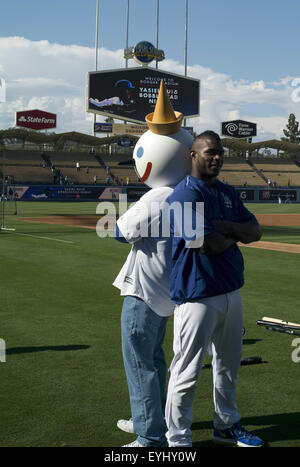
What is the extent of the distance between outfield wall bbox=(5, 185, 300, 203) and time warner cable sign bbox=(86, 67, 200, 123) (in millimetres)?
7029

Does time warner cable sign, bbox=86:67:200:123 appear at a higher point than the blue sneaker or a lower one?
higher

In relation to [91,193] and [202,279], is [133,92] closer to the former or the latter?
[91,193]

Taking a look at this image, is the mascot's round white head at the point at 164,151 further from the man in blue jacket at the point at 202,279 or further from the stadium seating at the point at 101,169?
the stadium seating at the point at 101,169

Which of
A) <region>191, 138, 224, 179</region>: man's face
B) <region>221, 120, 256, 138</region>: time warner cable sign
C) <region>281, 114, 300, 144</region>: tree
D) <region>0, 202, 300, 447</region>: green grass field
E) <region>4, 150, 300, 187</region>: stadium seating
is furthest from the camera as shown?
<region>281, 114, 300, 144</region>: tree

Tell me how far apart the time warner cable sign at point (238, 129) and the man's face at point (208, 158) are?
77912 millimetres

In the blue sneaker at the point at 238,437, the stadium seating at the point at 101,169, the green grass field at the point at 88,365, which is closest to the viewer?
the blue sneaker at the point at 238,437

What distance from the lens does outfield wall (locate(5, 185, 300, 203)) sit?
51531 millimetres

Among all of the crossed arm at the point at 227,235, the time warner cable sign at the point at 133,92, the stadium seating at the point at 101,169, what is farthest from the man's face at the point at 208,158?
the stadium seating at the point at 101,169

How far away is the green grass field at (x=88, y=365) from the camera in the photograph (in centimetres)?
416

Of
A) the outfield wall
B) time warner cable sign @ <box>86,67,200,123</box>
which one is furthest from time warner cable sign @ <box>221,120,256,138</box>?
time warner cable sign @ <box>86,67,200,123</box>

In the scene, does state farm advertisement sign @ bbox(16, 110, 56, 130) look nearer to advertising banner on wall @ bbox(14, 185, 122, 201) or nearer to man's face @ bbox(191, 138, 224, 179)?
advertising banner on wall @ bbox(14, 185, 122, 201)

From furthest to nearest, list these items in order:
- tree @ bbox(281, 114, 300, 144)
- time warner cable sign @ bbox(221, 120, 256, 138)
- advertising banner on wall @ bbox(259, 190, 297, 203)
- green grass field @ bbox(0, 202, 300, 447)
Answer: tree @ bbox(281, 114, 300, 144) < time warner cable sign @ bbox(221, 120, 256, 138) < advertising banner on wall @ bbox(259, 190, 297, 203) < green grass field @ bbox(0, 202, 300, 447)

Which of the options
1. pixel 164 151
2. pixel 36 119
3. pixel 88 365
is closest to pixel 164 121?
pixel 164 151

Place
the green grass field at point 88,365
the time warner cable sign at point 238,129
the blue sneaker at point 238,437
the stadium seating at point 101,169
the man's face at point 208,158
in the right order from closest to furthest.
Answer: the man's face at point 208,158
the blue sneaker at point 238,437
the green grass field at point 88,365
the stadium seating at point 101,169
the time warner cable sign at point 238,129
